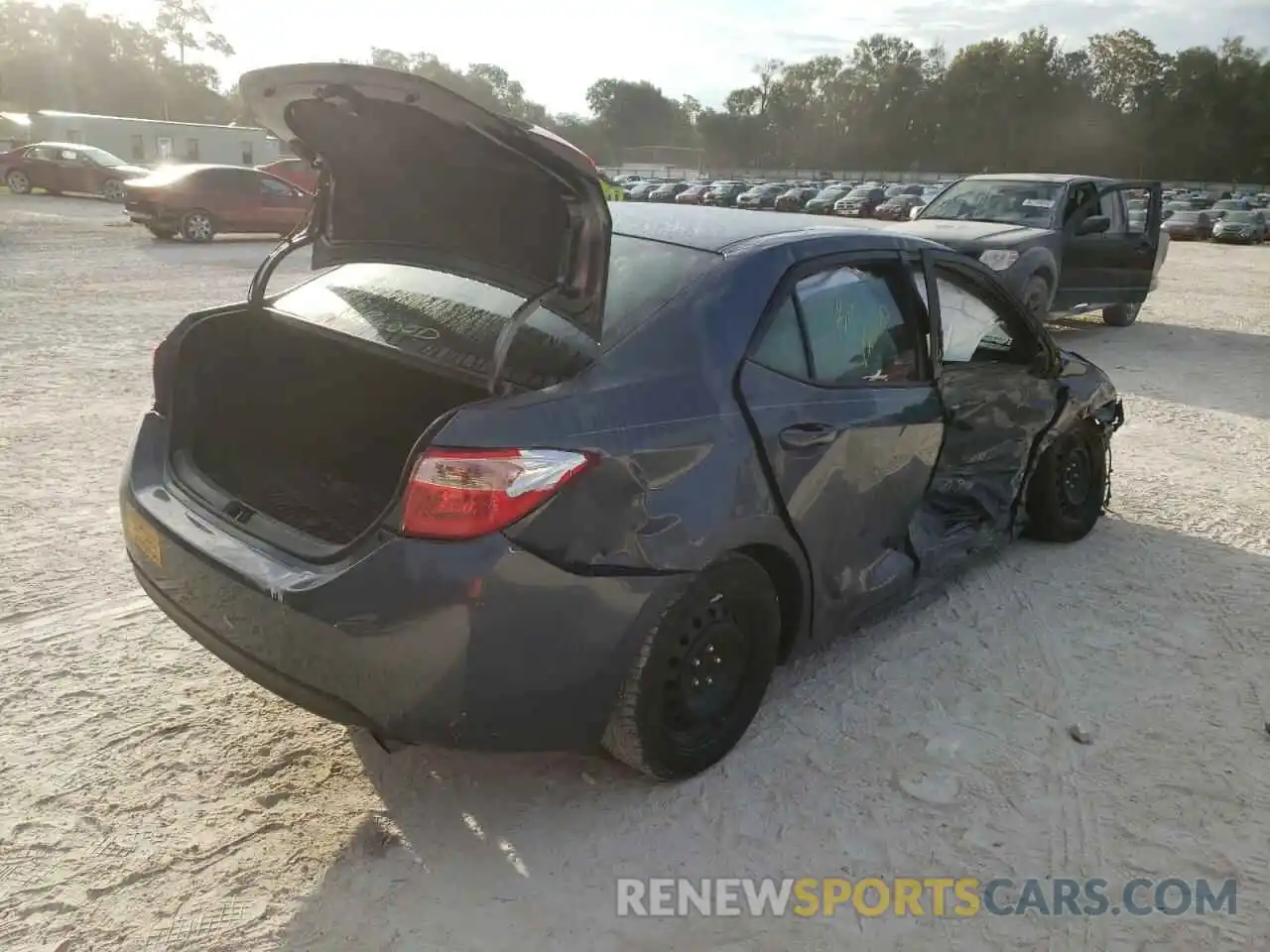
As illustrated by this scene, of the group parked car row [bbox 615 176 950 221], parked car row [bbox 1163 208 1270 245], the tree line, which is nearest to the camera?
parked car row [bbox 1163 208 1270 245]

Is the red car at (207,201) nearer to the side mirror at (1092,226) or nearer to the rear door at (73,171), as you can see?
the rear door at (73,171)

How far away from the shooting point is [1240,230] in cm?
3506

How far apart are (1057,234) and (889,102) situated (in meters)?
96.5

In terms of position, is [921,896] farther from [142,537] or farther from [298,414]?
[298,414]

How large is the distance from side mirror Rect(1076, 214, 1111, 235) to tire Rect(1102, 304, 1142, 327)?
1662 millimetres

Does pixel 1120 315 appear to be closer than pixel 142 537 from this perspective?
No

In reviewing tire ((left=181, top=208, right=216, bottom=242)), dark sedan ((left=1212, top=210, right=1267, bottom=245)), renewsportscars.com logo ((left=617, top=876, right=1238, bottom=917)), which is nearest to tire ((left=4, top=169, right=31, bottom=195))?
tire ((left=181, top=208, right=216, bottom=242))

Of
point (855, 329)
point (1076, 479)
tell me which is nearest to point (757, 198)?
point (1076, 479)

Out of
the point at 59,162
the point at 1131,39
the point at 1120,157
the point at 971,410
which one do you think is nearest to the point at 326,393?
the point at 971,410

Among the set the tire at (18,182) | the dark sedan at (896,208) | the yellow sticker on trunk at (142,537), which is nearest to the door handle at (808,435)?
the yellow sticker on trunk at (142,537)

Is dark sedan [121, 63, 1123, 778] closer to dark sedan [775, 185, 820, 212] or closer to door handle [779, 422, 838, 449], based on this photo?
door handle [779, 422, 838, 449]

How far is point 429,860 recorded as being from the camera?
263 cm

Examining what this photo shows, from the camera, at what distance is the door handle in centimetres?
299

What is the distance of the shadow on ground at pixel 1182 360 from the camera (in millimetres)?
8664
